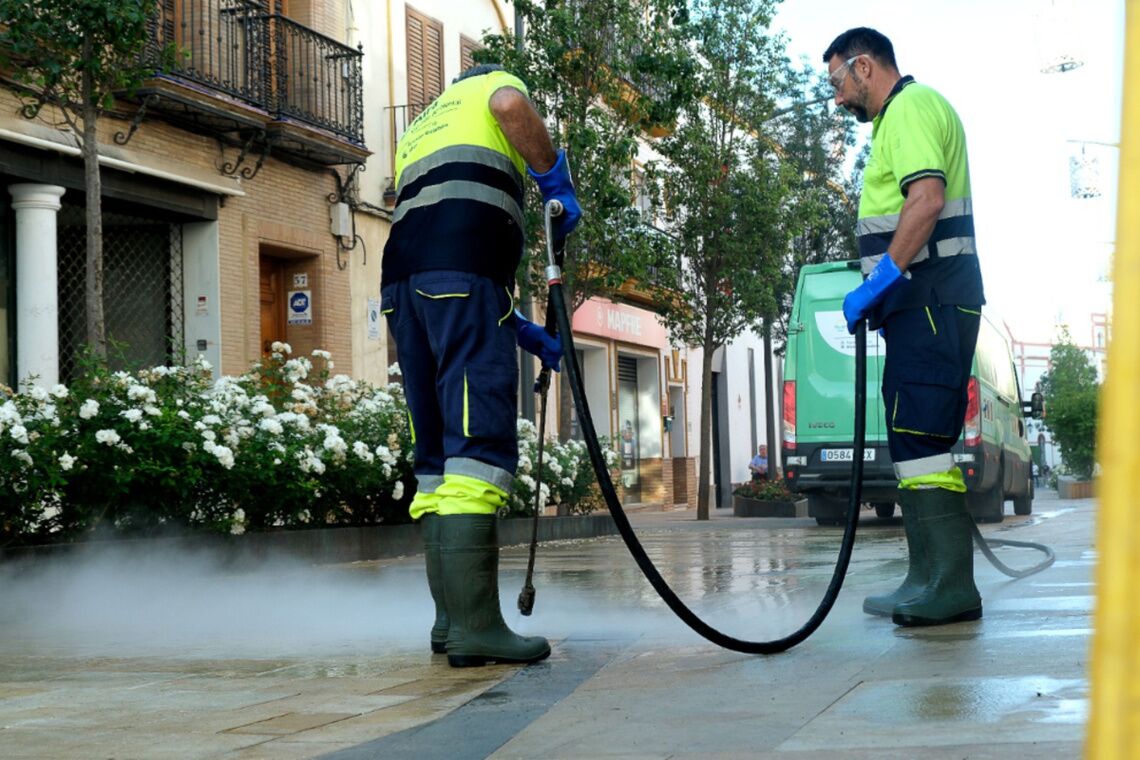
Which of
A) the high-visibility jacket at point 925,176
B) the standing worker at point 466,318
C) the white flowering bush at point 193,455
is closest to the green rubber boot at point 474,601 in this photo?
the standing worker at point 466,318

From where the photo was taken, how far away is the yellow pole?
88 centimetres

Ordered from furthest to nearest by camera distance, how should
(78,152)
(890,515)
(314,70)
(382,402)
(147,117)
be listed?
(890,515)
(314,70)
(147,117)
(78,152)
(382,402)

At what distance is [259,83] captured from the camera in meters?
17.4

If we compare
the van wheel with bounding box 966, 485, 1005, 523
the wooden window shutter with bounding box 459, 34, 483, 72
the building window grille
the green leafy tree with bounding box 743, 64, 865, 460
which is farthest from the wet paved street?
the green leafy tree with bounding box 743, 64, 865, 460

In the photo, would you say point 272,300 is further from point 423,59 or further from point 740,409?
point 740,409

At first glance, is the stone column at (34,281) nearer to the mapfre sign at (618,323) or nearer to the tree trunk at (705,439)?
the tree trunk at (705,439)

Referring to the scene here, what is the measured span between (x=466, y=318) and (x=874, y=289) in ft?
4.77

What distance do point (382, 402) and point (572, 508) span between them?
14.3 feet

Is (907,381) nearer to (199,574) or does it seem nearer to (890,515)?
(199,574)

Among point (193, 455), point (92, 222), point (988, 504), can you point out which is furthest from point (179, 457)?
point (988, 504)

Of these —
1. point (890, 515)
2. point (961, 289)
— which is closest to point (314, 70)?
point (890, 515)

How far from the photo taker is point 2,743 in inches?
138

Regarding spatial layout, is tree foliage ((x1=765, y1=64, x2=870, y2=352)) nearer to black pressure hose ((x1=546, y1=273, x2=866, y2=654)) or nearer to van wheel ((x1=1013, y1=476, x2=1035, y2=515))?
van wheel ((x1=1013, y1=476, x2=1035, y2=515))

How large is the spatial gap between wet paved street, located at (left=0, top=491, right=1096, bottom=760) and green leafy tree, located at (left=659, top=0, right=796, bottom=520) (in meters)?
16.8
